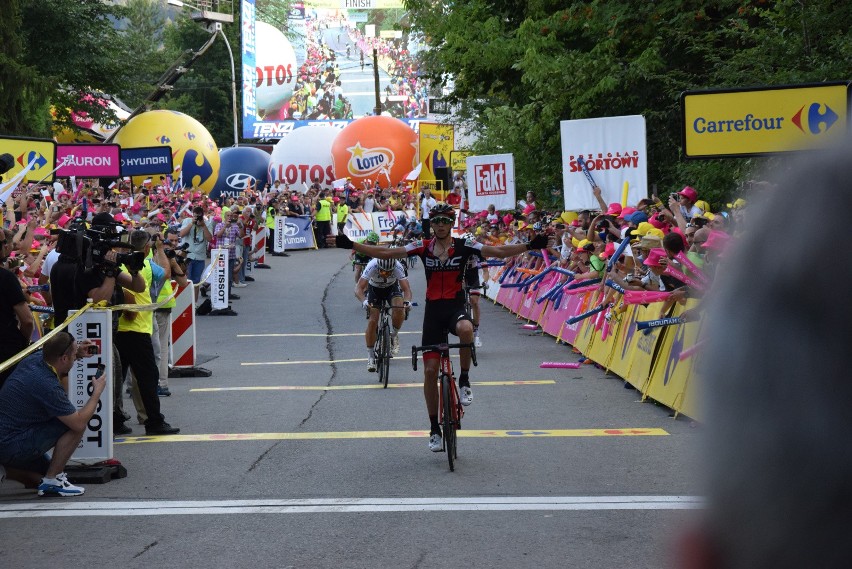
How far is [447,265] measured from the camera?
980cm

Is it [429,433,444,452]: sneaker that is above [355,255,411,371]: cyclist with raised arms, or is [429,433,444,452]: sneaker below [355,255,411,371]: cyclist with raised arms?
below

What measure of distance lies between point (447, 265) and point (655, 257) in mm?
2987

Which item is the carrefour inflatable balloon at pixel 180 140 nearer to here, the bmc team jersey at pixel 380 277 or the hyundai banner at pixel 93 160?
the hyundai banner at pixel 93 160

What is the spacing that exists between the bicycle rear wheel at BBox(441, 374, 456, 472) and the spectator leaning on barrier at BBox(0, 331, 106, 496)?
8.64 ft

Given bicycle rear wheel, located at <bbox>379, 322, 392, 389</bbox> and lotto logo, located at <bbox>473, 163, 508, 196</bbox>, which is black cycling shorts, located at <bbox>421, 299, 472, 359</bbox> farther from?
lotto logo, located at <bbox>473, 163, 508, 196</bbox>

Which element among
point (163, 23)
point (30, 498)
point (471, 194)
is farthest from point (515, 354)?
A: point (163, 23)

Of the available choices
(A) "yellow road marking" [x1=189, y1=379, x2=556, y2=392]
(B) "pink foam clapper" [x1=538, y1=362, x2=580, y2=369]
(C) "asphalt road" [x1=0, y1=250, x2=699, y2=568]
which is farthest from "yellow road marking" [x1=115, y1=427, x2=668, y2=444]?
(B) "pink foam clapper" [x1=538, y1=362, x2=580, y2=369]

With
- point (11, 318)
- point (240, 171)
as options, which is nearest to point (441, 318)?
point (11, 318)

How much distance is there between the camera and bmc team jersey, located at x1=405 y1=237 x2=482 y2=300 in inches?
384

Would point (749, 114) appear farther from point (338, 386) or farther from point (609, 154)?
point (609, 154)

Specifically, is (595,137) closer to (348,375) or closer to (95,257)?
(348,375)

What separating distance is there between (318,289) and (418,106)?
172 feet

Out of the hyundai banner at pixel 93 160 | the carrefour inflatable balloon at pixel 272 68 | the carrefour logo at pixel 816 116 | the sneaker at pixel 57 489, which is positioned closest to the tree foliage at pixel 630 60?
the carrefour logo at pixel 816 116

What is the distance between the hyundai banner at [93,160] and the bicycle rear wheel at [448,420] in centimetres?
1418
